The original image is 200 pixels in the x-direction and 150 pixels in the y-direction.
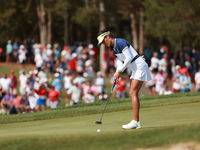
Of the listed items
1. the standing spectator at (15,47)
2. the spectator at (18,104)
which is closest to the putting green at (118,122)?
the spectator at (18,104)

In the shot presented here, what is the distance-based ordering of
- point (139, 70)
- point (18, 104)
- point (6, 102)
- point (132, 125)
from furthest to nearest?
1. point (6, 102)
2. point (18, 104)
3. point (139, 70)
4. point (132, 125)

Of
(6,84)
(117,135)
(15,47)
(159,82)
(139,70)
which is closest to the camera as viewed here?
(117,135)

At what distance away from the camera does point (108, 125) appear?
9906 millimetres

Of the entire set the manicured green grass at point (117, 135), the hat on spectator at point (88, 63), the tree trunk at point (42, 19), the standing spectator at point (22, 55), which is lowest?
the manicured green grass at point (117, 135)

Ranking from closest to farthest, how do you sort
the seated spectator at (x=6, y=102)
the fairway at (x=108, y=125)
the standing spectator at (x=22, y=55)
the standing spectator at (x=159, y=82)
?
the fairway at (x=108, y=125)
the seated spectator at (x=6, y=102)
the standing spectator at (x=159, y=82)
the standing spectator at (x=22, y=55)

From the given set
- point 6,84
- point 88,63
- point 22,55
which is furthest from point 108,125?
point 22,55

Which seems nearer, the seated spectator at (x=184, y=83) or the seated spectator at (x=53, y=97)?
the seated spectator at (x=53, y=97)

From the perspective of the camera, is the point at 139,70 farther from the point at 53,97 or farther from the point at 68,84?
the point at 68,84

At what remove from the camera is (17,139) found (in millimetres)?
8250

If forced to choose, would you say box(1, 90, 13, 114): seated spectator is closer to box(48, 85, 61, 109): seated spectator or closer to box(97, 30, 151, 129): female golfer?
box(48, 85, 61, 109): seated spectator

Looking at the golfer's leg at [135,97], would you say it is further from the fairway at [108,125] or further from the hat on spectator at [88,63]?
the hat on spectator at [88,63]

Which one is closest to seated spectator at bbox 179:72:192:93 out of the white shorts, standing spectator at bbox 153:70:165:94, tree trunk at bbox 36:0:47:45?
standing spectator at bbox 153:70:165:94

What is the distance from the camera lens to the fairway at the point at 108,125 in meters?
8.18

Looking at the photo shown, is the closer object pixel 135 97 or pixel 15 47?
pixel 135 97
